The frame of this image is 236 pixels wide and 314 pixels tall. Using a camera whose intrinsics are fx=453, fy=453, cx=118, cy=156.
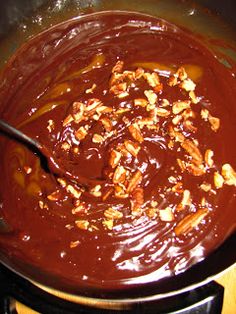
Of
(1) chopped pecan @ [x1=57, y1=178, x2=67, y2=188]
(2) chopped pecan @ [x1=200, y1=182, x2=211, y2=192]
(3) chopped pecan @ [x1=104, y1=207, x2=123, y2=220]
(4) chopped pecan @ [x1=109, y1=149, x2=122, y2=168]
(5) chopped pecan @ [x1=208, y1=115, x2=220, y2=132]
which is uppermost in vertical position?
(5) chopped pecan @ [x1=208, y1=115, x2=220, y2=132]

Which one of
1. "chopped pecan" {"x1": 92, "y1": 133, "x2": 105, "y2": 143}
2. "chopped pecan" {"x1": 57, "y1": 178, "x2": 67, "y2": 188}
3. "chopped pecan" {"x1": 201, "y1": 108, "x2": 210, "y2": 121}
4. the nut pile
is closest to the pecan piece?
the nut pile

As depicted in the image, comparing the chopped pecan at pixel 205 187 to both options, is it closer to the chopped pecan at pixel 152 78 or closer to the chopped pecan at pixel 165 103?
the chopped pecan at pixel 165 103

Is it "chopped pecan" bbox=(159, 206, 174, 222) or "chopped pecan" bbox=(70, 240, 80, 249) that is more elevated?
"chopped pecan" bbox=(159, 206, 174, 222)

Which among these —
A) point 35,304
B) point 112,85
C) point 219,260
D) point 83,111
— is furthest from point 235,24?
point 35,304

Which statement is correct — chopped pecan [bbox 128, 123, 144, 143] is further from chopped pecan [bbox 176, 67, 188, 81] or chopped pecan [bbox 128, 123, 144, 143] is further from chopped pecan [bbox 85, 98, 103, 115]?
chopped pecan [bbox 176, 67, 188, 81]

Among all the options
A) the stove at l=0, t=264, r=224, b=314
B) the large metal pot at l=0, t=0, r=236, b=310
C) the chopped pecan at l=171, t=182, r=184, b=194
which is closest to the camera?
the stove at l=0, t=264, r=224, b=314

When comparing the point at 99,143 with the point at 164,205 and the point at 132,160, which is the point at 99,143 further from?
the point at 164,205

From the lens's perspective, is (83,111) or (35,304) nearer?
(35,304)
